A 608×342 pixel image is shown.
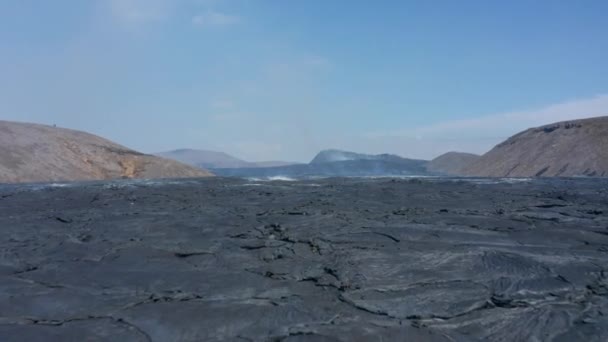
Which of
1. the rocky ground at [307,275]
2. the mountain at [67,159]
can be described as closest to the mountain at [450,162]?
the mountain at [67,159]

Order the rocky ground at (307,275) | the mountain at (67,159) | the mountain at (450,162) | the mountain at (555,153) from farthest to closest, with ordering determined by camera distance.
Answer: the mountain at (450,162) < the mountain at (555,153) < the mountain at (67,159) < the rocky ground at (307,275)

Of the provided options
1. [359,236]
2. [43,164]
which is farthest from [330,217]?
[43,164]

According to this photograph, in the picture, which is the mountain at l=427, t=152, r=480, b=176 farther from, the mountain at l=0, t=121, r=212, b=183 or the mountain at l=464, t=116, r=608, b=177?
the mountain at l=0, t=121, r=212, b=183

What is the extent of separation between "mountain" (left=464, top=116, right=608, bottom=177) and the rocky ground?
1176 inches

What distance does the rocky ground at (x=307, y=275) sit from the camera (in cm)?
469

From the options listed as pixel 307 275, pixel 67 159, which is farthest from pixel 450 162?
pixel 307 275

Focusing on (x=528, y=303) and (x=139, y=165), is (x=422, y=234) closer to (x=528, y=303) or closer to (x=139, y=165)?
(x=528, y=303)

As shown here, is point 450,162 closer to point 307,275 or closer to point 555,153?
point 555,153

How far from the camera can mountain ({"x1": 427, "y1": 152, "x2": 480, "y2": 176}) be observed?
76569 mm

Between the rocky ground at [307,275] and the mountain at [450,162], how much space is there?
6620cm

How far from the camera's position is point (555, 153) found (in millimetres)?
43406

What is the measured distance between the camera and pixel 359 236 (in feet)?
28.4

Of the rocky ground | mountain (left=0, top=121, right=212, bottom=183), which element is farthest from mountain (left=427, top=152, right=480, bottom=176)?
the rocky ground

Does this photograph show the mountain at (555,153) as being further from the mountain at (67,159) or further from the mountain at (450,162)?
the mountain at (67,159)
